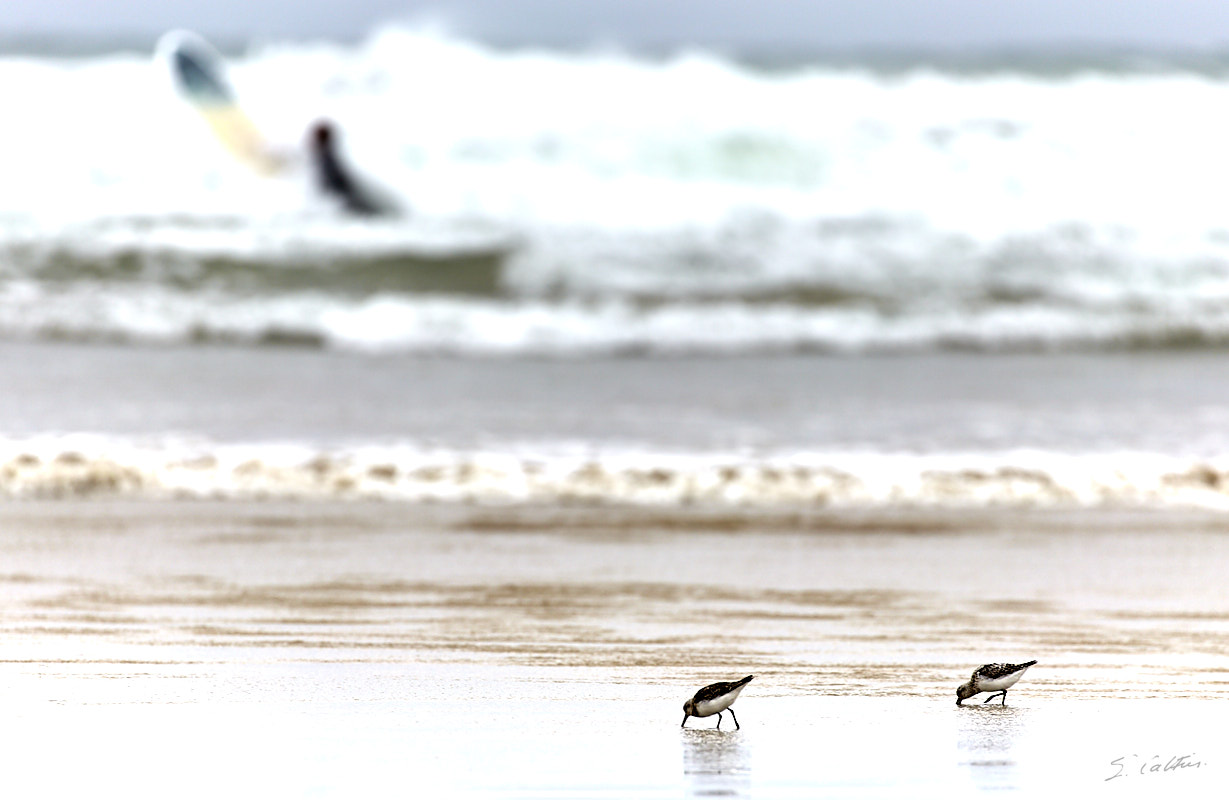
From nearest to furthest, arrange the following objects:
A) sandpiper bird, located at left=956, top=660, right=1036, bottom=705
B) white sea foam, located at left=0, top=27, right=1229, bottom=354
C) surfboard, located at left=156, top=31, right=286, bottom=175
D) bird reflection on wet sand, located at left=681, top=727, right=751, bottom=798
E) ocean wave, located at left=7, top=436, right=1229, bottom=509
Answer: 1. bird reflection on wet sand, located at left=681, top=727, right=751, bottom=798
2. sandpiper bird, located at left=956, top=660, right=1036, bottom=705
3. ocean wave, located at left=7, top=436, right=1229, bottom=509
4. white sea foam, located at left=0, top=27, right=1229, bottom=354
5. surfboard, located at left=156, top=31, right=286, bottom=175

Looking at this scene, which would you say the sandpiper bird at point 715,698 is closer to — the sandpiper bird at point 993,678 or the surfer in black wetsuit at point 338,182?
the sandpiper bird at point 993,678

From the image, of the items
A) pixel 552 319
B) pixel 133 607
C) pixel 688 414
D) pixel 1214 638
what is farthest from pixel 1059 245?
pixel 133 607

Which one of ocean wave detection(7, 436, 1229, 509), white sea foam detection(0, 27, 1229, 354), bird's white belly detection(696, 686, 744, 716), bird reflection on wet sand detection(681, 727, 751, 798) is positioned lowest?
bird reflection on wet sand detection(681, 727, 751, 798)

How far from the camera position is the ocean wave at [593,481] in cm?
560

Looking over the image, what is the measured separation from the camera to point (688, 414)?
7.47m

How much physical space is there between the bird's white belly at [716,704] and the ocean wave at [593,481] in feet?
9.29

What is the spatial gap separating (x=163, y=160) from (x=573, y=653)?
464 inches

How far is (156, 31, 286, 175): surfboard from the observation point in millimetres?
14250

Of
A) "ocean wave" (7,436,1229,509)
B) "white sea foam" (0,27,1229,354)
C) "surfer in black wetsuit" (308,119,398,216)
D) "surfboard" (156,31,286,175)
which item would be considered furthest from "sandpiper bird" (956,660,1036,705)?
"surfboard" (156,31,286,175)

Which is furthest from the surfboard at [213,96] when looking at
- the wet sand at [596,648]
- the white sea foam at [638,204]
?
the wet sand at [596,648]

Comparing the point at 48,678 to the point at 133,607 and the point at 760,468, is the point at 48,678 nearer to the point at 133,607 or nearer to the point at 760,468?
the point at 133,607

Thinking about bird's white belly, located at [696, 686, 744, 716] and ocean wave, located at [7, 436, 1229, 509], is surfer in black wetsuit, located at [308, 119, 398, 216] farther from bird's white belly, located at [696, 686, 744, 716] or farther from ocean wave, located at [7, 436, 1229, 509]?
bird's white belly, located at [696, 686, 744, 716]

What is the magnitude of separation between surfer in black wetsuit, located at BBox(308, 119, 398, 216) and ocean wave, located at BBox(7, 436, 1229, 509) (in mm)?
7227

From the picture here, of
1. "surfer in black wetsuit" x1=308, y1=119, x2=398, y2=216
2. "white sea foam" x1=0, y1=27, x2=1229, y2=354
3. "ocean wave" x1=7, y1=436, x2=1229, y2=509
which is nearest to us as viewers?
"ocean wave" x1=7, y1=436, x2=1229, y2=509
